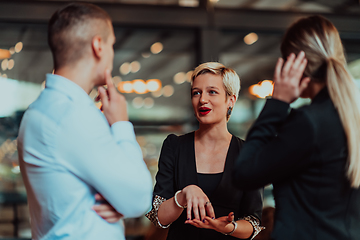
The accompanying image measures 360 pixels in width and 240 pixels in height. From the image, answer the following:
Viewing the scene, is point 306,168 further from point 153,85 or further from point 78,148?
point 153,85

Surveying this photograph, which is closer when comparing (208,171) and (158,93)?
(208,171)

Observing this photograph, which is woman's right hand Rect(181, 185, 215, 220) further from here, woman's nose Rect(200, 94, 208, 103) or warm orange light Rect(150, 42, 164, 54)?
warm orange light Rect(150, 42, 164, 54)

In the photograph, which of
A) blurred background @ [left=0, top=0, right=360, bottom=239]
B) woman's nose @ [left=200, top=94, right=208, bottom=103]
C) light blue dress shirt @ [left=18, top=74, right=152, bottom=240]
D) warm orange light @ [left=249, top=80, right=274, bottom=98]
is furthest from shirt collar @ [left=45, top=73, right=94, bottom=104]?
warm orange light @ [left=249, top=80, right=274, bottom=98]

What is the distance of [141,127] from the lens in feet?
12.5

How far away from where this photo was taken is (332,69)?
116 centimetres

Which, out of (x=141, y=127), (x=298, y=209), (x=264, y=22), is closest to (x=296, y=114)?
(x=298, y=209)

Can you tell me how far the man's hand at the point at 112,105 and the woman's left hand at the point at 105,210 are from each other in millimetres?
231

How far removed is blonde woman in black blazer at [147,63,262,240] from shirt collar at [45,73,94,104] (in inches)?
25.4

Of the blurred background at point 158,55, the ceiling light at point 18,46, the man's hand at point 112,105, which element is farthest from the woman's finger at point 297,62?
the ceiling light at point 18,46

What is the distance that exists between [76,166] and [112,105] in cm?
23

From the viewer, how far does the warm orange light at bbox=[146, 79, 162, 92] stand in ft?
12.7

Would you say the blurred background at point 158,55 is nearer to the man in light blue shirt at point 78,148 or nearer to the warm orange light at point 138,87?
the warm orange light at point 138,87

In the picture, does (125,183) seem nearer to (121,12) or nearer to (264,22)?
(121,12)

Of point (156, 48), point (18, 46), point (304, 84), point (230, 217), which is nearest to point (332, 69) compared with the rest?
point (304, 84)
